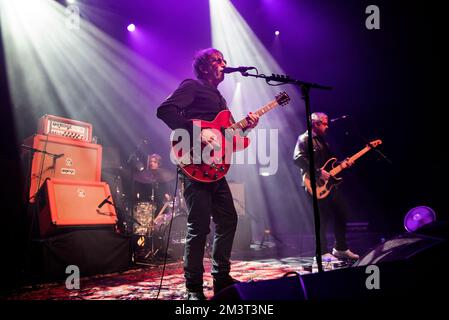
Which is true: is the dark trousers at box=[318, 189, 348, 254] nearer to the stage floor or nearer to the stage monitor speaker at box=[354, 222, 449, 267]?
the stage floor

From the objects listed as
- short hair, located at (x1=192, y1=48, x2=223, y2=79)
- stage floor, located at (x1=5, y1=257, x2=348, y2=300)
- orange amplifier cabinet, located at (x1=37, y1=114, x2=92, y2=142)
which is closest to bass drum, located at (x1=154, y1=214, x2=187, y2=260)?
stage floor, located at (x1=5, y1=257, x2=348, y2=300)

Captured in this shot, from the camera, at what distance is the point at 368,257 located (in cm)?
216

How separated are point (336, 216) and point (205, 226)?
112 inches

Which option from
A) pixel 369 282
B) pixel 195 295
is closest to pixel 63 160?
pixel 195 295

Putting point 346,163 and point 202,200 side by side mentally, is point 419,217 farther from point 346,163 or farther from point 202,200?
point 202,200

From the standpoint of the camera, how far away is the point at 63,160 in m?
4.88

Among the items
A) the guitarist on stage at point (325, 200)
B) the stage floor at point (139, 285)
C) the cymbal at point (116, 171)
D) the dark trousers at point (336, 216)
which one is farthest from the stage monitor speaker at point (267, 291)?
the cymbal at point (116, 171)

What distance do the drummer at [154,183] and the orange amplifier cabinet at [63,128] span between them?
1.39 metres

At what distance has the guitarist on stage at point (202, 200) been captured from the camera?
8.89ft

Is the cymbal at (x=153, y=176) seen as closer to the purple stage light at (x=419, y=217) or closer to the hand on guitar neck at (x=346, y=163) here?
the hand on guitar neck at (x=346, y=163)

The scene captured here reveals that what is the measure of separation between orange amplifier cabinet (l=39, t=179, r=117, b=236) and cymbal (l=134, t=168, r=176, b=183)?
1.38 meters

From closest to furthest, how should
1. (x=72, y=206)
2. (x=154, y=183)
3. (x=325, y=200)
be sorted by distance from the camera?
1. (x=72, y=206)
2. (x=325, y=200)
3. (x=154, y=183)

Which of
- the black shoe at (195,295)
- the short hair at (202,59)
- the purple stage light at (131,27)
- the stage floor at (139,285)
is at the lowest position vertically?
the stage floor at (139,285)

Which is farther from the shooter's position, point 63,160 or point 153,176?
point 153,176
